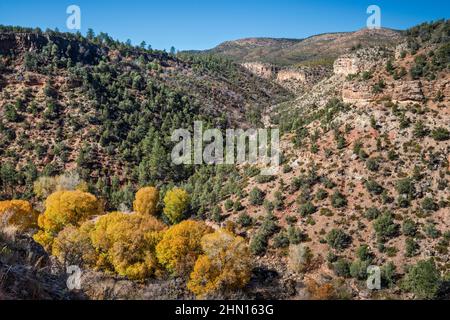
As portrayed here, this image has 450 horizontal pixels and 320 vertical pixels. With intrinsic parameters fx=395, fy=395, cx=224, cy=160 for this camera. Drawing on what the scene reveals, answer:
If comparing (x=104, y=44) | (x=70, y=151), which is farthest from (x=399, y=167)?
(x=104, y=44)

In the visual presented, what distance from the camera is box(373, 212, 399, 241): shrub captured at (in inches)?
1715

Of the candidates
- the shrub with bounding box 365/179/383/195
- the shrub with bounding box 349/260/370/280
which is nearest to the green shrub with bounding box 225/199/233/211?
the shrub with bounding box 365/179/383/195

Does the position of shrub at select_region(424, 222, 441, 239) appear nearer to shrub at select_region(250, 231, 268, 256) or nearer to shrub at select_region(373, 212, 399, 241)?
shrub at select_region(373, 212, 399, 241)

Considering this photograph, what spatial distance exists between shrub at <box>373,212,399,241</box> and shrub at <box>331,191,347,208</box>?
4987 millimetres

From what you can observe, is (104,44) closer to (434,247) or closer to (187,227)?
(187,227)

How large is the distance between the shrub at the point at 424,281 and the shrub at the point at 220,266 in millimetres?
15096

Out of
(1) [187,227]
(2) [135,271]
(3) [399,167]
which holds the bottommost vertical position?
(2) [135,271]

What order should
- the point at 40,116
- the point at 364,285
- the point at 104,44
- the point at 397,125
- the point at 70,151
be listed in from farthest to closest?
the point at 104,44, the point at 40,116, the point at 70,151, the point at 397,125, the point at 364,285

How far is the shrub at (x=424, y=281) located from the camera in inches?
1367

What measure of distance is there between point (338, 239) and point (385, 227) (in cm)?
531

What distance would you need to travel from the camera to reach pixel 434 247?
41.4m

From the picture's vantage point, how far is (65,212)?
155ft

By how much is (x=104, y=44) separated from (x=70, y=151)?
7902 cm

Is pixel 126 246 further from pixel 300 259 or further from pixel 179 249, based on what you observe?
pixel 300 259
